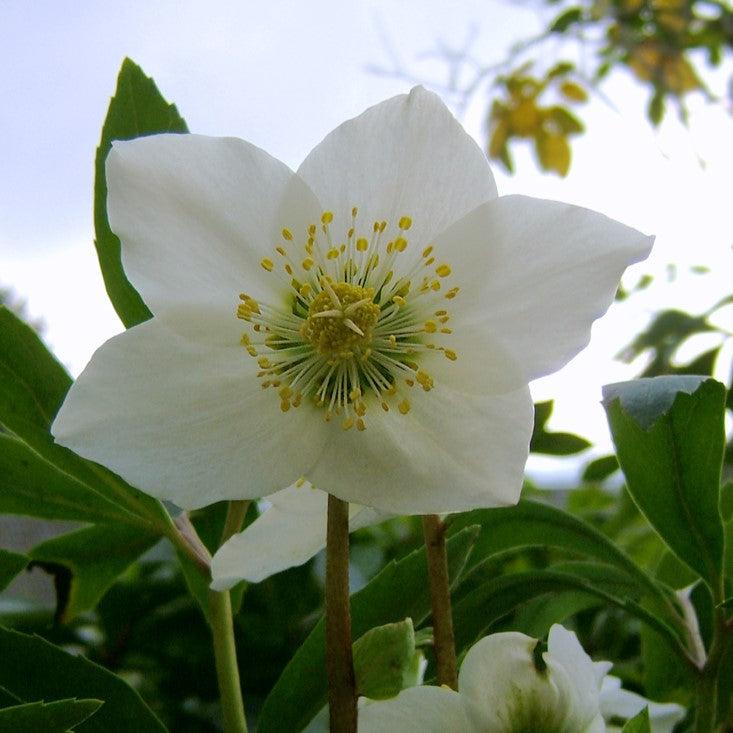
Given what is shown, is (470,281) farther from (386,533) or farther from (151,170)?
(386,533)

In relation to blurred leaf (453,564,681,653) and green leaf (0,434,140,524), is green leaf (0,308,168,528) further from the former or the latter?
blurred leaf (453,564,681,653)

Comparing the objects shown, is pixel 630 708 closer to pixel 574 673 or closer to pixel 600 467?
pixel 574 673

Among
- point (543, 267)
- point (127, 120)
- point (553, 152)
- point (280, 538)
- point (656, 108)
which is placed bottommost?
point (280, 538)

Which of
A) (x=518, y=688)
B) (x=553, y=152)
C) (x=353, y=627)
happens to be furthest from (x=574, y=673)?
(x=553, y=152)

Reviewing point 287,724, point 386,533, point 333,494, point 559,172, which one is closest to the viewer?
point 333,494

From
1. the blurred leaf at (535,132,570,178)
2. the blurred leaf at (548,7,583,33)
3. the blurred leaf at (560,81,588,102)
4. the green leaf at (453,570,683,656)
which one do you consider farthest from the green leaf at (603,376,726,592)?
the blurred leaf at (560,81,588,102)

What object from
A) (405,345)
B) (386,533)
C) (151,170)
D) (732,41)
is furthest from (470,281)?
(732,41)
